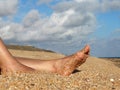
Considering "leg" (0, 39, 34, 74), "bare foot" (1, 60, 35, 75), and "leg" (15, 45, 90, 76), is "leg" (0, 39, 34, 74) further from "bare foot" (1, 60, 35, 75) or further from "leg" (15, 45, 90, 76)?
"leg" (15, 45, 90, 76)

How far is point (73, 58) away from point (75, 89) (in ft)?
6.28

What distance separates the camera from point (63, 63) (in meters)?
6.24

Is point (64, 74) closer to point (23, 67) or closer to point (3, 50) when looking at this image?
point (23, 67)

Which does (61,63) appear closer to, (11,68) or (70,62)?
(70,62)

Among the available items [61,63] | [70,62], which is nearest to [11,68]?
[61,63]

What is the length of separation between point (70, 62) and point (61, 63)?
0.18 metres

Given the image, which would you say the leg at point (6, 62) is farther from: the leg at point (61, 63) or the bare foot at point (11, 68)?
the leg at point (61, 63)

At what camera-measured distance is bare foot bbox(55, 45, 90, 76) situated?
6168 millimetres

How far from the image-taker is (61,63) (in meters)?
6.28

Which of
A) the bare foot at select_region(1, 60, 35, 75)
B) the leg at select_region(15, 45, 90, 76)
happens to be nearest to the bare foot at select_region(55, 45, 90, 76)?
the leg at select_region(15, 45, 90, 76)

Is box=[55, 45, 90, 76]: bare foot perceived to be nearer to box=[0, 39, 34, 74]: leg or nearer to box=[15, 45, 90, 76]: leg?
box=[15, 45, 90, 76]: leg

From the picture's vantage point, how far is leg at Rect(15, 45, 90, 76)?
620cm

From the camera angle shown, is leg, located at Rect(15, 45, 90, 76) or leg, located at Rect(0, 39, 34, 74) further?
leg, located at Rect(15, 45, 90, 76)

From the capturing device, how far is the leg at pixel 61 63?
20.3 ft
